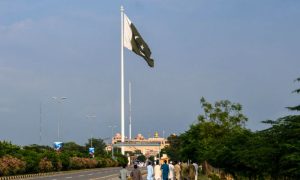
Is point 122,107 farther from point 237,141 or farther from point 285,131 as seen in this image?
point 285,131

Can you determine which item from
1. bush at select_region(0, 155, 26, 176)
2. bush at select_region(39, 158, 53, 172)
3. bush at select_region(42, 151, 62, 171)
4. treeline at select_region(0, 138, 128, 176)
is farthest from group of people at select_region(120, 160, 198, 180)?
bush at select_region(42, 151, 62, 171)

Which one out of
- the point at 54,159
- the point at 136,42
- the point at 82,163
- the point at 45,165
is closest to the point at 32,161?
the point at 45,165

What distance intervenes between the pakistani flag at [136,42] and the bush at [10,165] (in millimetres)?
27742

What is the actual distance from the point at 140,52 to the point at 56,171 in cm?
2005

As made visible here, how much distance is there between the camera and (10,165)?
186 ft

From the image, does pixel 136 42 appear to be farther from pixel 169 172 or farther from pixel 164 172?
pixel 164 172

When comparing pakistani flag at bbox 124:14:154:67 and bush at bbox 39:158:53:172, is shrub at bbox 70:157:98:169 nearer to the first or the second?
bush at bbox 39:158:53:172

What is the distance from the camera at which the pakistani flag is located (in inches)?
3275

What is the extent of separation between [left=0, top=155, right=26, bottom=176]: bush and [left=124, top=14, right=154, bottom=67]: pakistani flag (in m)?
27.7

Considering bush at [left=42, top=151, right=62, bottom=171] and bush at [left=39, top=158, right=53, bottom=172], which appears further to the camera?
bush at [left=42, top=151, right=62, bottom=171]

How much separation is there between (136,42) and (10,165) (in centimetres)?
3208

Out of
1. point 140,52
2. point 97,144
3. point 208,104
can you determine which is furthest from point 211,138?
point 97,144

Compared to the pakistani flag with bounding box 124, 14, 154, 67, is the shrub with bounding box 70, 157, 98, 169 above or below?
below

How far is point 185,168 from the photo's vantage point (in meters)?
35.6
